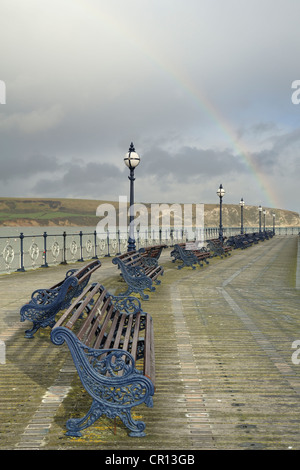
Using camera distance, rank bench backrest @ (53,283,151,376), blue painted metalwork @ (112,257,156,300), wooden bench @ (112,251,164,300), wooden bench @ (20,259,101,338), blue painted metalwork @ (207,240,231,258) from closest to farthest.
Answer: bench backrest @ (53,283,151,376)
wooden bench @ (20,259,101,338)
wooden bench @ (112,251,164,300)
blue painted metalwork @ (112,257,156,300)
blue painted metalwork @ (207,240,231,258)

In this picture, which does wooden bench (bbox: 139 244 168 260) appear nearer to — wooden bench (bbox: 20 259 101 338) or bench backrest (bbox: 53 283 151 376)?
wooden bench (bbox: 20 259 101 338)

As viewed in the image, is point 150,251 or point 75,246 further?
point 75,246

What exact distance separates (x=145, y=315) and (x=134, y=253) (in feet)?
21.1

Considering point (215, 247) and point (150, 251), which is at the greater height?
point (150, 251)

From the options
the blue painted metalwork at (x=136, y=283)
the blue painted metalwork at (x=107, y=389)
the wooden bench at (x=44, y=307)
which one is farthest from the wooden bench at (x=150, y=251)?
the blue painted metalwork at (x=107, y=389)

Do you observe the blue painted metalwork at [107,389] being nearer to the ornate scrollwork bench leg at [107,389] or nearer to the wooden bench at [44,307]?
the ornate scrollwork bench leg at [107,389]

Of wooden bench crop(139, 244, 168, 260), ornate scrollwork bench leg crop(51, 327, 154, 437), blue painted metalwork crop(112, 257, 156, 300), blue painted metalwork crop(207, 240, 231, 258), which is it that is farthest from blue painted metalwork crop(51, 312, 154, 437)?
blue painted metalwork crop(207, 240, 231, 258)

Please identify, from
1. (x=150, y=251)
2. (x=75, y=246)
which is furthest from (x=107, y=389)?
(x=75, y=246)

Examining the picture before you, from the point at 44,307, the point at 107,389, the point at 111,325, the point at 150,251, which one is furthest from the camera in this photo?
the point at 150,251

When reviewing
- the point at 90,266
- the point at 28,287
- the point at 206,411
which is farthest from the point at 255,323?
the point at 28,287

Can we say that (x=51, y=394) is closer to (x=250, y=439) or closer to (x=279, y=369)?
(x=250, y=439)

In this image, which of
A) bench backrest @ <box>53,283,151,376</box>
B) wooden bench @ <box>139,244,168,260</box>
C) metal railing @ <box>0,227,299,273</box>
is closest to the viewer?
bench backrest @ <box>53,283,151,376</box>

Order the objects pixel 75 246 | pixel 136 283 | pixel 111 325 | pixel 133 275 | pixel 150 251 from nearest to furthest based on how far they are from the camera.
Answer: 1. pixel 111 325
2. pixel 136 283
3. pixel 133 275
4. pixel 150 251
5. pixel 75 246

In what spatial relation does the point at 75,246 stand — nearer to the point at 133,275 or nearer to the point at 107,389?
the point at 133,275
